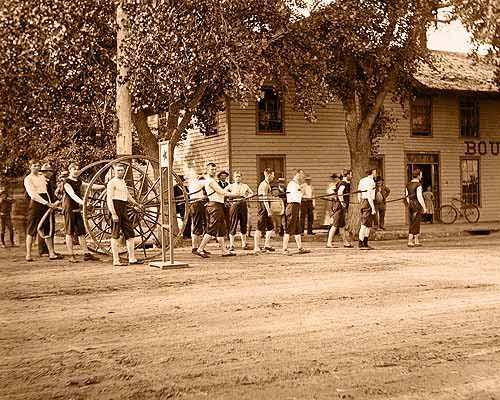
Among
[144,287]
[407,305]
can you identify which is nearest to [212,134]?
[144,287]

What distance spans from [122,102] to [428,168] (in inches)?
612

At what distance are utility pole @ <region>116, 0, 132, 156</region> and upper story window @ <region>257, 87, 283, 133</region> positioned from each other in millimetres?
8128

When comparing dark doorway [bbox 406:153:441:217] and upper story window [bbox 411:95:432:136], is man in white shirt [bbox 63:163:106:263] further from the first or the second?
upper story window [bbox 411:95:432:136]

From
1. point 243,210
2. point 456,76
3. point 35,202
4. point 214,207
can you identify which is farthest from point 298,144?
point 35,202

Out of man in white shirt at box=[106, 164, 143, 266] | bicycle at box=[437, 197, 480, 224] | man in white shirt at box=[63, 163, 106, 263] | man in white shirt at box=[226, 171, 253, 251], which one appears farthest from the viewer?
bicycle at box=[437, 197, 480, 224]

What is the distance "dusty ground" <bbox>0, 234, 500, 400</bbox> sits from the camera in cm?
547

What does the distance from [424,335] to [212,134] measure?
2007 cm

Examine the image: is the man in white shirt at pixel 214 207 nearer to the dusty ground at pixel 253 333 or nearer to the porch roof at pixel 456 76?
the dusty ground at pixel 253 333

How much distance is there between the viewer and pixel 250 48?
1844 cm

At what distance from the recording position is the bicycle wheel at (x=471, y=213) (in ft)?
100

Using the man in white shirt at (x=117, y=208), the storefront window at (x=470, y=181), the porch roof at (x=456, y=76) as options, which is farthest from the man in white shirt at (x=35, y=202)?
the storefront window at (x=470, y=181)

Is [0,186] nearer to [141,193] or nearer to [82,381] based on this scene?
[141,193]

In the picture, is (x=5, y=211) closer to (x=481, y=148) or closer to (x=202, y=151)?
(x=202, y=151)

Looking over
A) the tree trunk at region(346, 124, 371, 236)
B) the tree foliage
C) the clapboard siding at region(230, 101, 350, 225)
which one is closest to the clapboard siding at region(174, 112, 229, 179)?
the clapboard siding at region(230, 101, 350, 225)
